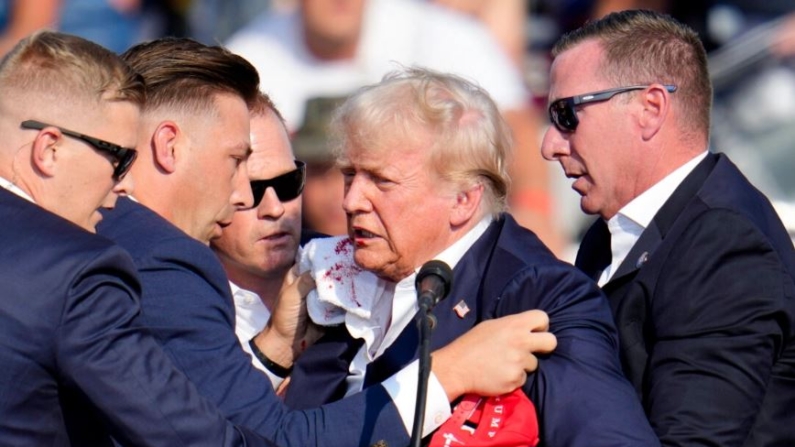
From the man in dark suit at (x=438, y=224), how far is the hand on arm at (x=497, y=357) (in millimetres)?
72

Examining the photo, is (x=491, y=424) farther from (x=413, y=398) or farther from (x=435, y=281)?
(x=435, y=281)

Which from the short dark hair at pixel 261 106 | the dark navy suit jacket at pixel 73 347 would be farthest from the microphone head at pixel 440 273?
the short dark hair at pixel 261 106

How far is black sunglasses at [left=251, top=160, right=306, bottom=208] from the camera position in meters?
4.36

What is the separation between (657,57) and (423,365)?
4.28ft

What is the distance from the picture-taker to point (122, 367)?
3031 mm

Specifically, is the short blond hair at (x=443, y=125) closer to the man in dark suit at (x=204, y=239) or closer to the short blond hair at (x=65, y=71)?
the man in dark suit at (x=204, y=239)

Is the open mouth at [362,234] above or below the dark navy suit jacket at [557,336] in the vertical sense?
above

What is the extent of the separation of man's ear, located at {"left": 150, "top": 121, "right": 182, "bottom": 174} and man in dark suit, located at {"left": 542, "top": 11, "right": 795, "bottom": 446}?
1.02 meters

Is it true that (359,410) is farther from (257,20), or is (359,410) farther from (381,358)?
(257,20)

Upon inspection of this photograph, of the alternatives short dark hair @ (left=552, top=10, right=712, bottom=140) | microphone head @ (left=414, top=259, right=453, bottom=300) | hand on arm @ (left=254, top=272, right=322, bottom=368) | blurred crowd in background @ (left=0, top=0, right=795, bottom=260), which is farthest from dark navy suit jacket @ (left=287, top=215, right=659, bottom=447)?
blurred crowd in background @ (left=0, top=0, right=795, bottom=260)

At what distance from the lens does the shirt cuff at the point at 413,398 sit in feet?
11.2

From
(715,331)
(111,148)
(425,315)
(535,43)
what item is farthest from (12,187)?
(535,43)

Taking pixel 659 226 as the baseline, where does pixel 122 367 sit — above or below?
below

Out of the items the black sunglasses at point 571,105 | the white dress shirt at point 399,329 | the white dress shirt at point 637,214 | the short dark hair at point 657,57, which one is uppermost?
the short dark hair at point 657,57
